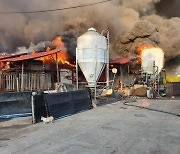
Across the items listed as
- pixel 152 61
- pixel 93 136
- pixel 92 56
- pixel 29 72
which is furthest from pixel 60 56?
pixel 93 136

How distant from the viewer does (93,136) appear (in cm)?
708

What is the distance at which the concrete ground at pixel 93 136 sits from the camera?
230 inches

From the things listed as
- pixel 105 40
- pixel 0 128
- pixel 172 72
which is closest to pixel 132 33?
pixel 172 72

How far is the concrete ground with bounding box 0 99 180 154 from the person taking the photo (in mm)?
5840

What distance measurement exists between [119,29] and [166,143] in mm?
31630

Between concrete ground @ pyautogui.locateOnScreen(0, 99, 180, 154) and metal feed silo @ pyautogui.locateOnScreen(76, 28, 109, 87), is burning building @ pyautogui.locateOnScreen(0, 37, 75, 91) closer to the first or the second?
metal feed silo @ pyautogui.locateOnScreen(76, 28, 109, 87)

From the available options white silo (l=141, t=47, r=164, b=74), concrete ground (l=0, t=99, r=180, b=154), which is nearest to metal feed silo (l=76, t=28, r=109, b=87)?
white silo (l=141, t=47, r=164, b=74)

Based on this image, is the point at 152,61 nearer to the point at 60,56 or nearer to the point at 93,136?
the point at 60,56

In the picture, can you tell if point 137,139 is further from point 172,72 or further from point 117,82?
point 172,72

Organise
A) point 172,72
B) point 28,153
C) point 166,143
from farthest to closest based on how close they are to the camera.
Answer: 1. point 172,72
2. point 166,143
3. point 28,153

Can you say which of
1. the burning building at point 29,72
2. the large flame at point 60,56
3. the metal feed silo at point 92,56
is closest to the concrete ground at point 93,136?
the burning building at point 29,72

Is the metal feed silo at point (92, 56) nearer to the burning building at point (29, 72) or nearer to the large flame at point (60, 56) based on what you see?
the burning building at point (29, 72)

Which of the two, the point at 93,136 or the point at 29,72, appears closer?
the point at 93,136

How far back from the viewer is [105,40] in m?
20.8
